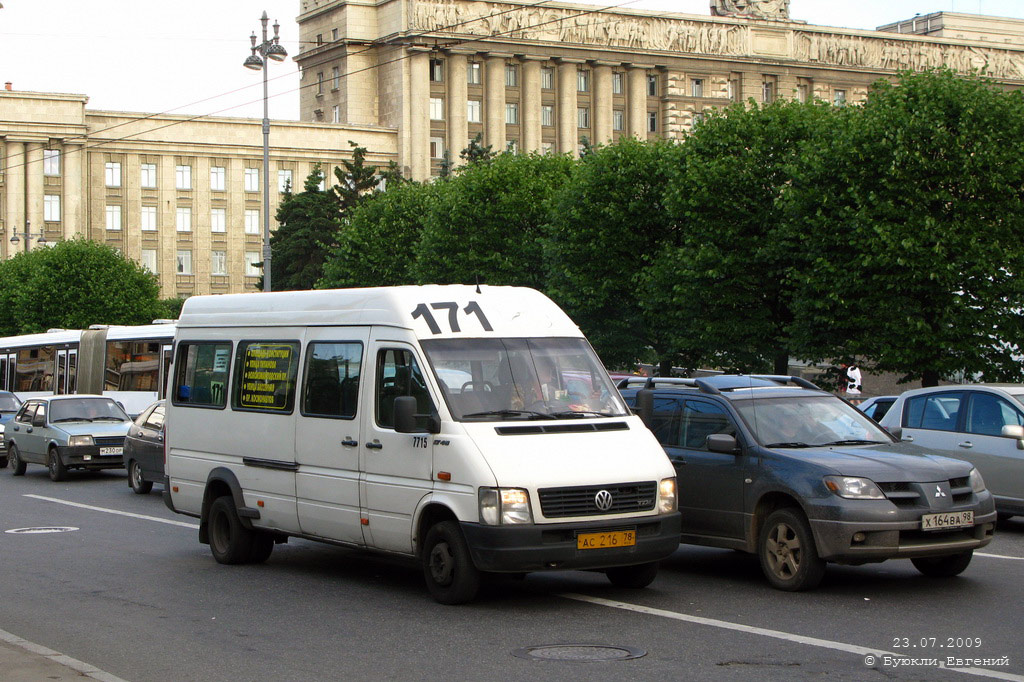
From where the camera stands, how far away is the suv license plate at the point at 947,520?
10695mm

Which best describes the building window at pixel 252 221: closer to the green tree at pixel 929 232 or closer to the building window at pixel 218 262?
the building window at pixel 218 262

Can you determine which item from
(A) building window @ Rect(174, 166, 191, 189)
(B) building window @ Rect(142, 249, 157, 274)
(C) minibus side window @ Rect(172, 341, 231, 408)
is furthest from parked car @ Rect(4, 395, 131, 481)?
Result: (A) building window @ Rect(174, 166, 191, 189)

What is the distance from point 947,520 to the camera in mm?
10797

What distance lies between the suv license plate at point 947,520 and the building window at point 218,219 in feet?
310

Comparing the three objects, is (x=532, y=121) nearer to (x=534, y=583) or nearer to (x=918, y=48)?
(x=918, y=48)

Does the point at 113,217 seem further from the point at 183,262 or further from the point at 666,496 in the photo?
the point at 666,496

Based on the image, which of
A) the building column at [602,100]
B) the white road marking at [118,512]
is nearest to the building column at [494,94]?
the building column at [602,100]

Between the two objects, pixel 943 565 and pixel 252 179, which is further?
pixel 252 179

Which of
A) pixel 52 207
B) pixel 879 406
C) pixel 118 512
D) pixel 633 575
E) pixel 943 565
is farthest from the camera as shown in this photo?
pixel 52 207

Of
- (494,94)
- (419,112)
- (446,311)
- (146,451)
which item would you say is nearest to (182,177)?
(419,112)

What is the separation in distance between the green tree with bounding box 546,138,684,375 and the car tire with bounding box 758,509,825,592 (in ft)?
98.1

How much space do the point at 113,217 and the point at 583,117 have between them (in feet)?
132

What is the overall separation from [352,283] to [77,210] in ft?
140

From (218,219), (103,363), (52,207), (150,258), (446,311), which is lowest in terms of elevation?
(103,363)
